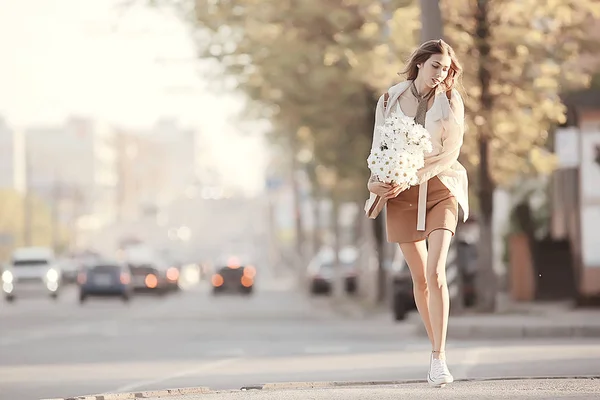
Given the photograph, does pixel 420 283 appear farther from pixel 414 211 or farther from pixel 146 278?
pixel 146 278

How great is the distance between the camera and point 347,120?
3672 centimetres

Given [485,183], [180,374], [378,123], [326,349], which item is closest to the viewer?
[378,123]

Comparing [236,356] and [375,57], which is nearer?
[236,356]

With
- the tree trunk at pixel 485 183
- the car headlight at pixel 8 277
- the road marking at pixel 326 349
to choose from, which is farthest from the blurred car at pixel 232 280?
the road marking at pixel 326 349

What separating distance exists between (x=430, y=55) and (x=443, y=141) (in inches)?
22.2

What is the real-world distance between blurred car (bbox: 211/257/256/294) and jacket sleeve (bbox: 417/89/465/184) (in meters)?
53.8

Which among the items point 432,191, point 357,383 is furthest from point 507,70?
point 432,191

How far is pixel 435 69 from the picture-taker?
10.5 meters

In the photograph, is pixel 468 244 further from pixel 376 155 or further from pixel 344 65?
pixel 376 155

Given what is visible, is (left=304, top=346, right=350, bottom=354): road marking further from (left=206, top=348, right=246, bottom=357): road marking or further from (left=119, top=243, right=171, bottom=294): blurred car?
(left=119, top=243, right=171, bottom=294): blurred car

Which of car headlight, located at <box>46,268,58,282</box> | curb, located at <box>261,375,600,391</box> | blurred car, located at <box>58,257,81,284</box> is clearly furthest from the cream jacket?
blurred car, located at <box>58,257,81,284</box>

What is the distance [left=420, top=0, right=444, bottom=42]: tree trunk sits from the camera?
82.6ft

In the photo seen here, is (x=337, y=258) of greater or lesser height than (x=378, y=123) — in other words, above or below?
above

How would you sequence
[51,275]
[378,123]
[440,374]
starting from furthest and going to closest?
Answer: [51,275], [378,123], [440,374]
